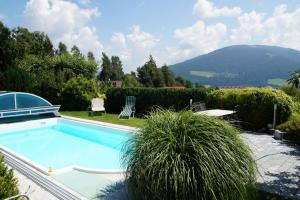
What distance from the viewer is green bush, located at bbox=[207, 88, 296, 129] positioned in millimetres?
11141

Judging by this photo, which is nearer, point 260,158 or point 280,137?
point 260,158

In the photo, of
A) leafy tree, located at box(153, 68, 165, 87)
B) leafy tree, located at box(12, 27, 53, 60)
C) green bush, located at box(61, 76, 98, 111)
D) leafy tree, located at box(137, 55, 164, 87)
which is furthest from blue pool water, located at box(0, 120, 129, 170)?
leafy tree, located at box(153, 68, 165, 87)

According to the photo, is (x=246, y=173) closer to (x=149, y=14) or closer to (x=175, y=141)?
(x=175, y=141)

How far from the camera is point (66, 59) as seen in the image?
23781mm

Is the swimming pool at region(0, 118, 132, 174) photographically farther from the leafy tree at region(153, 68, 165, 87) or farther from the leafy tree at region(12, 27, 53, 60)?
the leafy tree at region(153, 68, 165, 87)

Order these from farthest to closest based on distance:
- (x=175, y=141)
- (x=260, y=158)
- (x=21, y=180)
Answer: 1. (x=260, y=158)
2. (x=21, y=180)
3. (x=175, y=141)

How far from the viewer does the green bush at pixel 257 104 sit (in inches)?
439

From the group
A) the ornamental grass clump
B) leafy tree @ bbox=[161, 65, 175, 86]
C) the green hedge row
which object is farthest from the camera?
leafy tree @ bbox=[161, 65, 175, 86]

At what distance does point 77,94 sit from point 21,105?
4.55 meters

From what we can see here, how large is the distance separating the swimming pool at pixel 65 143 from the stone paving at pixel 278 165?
13.2ft

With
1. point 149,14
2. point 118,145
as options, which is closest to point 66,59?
point 149,14

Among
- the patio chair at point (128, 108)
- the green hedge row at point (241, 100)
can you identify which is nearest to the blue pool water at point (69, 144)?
the patio chair at point (128, 108)

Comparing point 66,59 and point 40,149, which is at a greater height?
point 66,59

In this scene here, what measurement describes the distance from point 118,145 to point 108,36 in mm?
11999
